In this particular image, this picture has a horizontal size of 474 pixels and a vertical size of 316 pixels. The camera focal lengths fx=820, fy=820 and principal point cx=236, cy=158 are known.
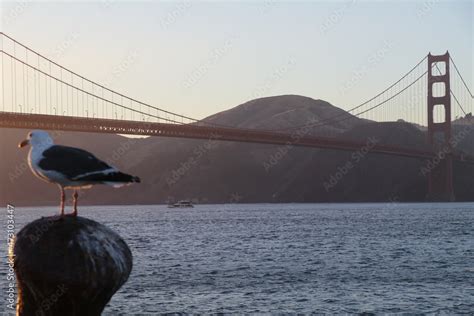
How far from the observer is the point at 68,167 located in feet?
20.7

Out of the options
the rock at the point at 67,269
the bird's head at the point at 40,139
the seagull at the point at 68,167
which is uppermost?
the bird's head at the point at 40,139

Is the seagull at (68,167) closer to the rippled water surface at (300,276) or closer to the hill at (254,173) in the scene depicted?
the rippled water surface at (300,276)

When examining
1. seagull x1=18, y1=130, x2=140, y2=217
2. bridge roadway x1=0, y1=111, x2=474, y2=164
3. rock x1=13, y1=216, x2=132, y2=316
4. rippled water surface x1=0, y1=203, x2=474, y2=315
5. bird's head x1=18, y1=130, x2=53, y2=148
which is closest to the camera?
rock x1=13, y1=216, x2=132, y2=316

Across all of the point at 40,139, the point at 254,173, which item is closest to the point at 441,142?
the point at 254,173

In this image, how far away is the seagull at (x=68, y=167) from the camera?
6.14 metres

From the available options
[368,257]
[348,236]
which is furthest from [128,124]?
[368,257]

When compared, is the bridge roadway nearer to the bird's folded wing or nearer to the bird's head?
the bird's head

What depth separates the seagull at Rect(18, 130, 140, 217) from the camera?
6.14 m

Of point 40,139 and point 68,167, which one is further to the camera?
point 40,139

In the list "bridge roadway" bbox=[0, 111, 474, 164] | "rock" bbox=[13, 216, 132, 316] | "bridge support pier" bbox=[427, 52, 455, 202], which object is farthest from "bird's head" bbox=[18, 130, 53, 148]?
"bridge support pier" bbox=[427, 52, 455, 202]

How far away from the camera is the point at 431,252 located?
39.4 meters

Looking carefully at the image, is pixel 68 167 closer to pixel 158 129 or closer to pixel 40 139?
pixel 40 139

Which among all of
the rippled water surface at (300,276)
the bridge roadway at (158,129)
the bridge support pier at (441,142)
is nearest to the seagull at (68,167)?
the rippled water surface at (300,276)

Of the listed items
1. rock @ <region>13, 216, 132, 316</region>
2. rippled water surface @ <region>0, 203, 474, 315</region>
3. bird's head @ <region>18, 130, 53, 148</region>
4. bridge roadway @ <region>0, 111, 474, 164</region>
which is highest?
bridge roadway @ <region>0, 111, 474, 164</region>
